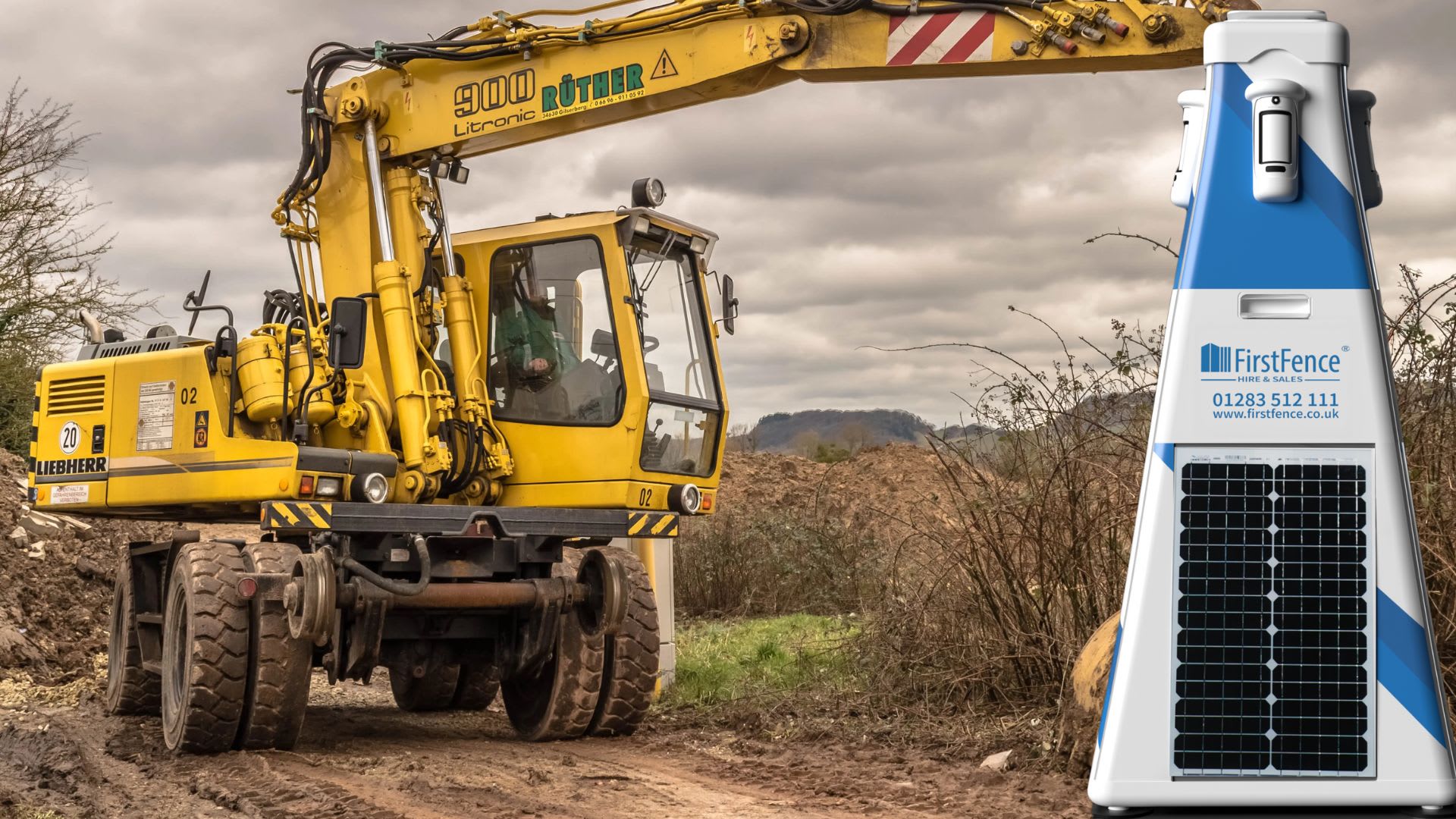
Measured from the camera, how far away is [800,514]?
19641mm

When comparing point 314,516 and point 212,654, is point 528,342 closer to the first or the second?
point 314,516

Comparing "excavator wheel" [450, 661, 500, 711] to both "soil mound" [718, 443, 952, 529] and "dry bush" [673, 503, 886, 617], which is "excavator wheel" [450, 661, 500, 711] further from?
"soil mound" [718, 443, 952, 529]

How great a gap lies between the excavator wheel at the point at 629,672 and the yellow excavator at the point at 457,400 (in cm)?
2

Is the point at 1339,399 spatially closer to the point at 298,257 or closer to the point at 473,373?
the point at 473,373

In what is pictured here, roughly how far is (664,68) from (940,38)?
5.90 feet

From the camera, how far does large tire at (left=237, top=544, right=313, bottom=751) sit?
26.8ft

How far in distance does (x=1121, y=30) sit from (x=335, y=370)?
5.12 m

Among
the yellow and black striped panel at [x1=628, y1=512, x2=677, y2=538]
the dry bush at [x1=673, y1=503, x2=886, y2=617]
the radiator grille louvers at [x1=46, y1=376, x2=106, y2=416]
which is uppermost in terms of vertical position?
the radiator grille louvers at [x1=46, y1=376, x2=106, y2=416]

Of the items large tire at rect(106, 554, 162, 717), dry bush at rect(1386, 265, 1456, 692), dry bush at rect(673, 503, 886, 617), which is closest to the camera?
dry bush at rect(1386, 265, 1456, 692)

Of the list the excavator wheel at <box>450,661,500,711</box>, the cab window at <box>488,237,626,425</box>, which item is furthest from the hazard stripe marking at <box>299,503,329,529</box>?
the excavator wheel at <box>450,661,500,711</box>

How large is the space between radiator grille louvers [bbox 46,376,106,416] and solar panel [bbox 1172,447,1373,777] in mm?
8463

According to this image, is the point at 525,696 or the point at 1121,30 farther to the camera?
the point at 525,696

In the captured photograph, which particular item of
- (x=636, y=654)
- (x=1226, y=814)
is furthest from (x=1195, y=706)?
(x=636, y=654)

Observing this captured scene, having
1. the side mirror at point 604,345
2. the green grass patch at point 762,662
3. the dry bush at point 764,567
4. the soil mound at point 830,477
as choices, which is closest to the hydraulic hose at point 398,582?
the side mirror at point 604,345
